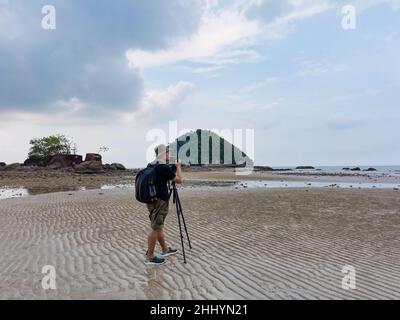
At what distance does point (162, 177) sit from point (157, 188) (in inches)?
10.0

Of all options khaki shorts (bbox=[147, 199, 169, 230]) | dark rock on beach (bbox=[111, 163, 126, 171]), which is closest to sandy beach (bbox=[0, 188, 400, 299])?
khaki shorts (bbox=[147, 199, 169, 230])

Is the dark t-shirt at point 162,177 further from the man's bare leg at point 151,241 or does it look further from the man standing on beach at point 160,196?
the man's bare leg at point 151,241

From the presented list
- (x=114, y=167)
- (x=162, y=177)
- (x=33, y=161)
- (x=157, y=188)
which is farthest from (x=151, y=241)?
(x=33, y=161)

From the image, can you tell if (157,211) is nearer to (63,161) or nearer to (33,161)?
(63,161)

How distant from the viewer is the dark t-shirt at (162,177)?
300 inches

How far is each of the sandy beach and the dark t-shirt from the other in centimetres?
154

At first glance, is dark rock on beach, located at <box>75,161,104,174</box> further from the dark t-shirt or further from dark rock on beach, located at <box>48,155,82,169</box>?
the dark t-shirt

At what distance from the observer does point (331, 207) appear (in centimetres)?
1814

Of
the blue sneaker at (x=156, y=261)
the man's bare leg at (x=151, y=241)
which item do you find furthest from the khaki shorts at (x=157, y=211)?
the blue sneaker at (x=156, y=261)

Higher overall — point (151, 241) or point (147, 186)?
point (147, 186)

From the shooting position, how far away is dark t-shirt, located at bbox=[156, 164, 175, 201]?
761 centimetres

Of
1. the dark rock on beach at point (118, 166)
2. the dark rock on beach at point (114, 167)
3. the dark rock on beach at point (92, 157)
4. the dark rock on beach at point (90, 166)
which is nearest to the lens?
the dark rock on beach at point (90, 166)

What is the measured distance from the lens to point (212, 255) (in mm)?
8766
